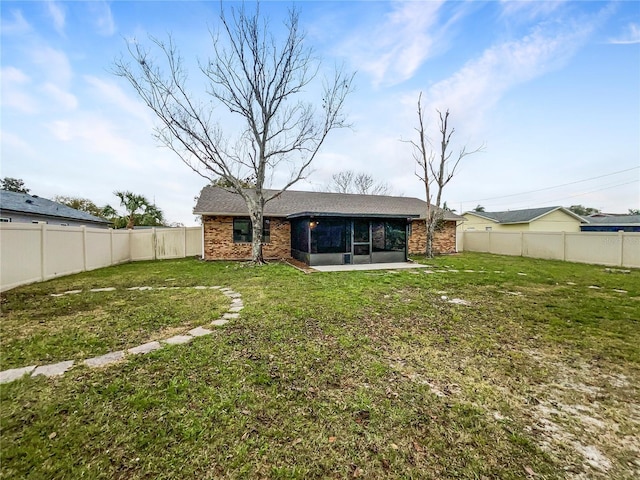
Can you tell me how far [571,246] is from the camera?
40.2 feet

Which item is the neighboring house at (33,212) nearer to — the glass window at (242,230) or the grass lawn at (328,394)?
the glass window at (242,230)

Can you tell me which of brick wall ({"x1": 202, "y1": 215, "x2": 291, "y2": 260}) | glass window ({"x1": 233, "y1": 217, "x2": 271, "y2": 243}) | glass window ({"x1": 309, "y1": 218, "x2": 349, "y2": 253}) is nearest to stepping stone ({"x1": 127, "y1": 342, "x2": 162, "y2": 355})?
glass window ({"x1": 309, "y1": 218, "x2": 349, "y2": 253})

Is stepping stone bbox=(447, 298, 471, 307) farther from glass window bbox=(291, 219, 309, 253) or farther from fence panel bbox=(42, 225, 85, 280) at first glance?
fence panel bbox=(42, 225, 85, 280)

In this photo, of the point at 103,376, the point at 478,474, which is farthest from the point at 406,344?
the point at 103,376

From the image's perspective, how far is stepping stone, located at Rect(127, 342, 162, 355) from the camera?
10.1 ft

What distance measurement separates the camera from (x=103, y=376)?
255 centimetres

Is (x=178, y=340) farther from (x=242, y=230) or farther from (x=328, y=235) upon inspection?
(x=242, y=230)

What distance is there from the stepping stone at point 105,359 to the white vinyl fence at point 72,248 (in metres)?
5.40

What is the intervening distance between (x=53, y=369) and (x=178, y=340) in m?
1.12

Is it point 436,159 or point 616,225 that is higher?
point 436,159

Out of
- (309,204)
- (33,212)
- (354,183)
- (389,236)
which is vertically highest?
(354,183)

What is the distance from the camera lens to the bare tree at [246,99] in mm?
10438

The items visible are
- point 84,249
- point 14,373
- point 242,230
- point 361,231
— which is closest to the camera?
point 14,373

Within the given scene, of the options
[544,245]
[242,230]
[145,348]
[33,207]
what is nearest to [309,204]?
[242,230]
